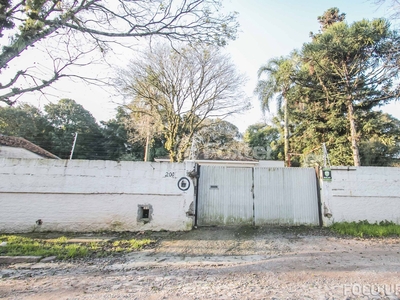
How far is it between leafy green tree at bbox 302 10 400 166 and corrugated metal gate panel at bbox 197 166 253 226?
9.66 metres

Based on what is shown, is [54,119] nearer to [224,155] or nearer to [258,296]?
[224,155]

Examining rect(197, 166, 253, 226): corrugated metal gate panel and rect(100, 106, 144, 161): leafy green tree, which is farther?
rect(100, 106, 144, 161): leafy green tree

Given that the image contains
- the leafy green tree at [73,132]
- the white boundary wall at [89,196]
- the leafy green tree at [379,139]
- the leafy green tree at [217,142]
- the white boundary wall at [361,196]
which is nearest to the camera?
the white boundary wall at [89,196]

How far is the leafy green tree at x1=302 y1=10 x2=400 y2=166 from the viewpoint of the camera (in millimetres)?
12102

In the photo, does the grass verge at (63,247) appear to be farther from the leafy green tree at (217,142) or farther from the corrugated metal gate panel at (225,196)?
the leafy green tree at (217,142)

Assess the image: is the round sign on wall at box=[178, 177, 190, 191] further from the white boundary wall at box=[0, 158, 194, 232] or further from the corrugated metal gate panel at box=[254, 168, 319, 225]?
the corrugated metal gate panel at box=[254, 168, 319, 225]

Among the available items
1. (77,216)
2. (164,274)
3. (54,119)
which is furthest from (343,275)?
(54,119)

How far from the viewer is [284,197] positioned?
5867 mm

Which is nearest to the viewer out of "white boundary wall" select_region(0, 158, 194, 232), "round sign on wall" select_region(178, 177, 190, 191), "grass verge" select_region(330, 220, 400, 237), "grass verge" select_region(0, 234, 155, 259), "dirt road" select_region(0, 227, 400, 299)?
"dirt road" select_region(0, 227, 400, 299)

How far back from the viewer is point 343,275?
3.06 meters

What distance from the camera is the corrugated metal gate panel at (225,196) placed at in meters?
5.78

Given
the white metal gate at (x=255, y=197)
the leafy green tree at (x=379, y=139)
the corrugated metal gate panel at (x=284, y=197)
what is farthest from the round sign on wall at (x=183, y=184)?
the leafy green tree at (x=379, y=139)

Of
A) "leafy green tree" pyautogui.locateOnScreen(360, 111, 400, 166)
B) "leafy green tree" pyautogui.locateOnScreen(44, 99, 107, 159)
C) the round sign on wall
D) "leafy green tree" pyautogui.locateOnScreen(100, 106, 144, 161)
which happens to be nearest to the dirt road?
the round sign on wall

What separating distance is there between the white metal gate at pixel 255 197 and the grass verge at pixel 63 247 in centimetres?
199
